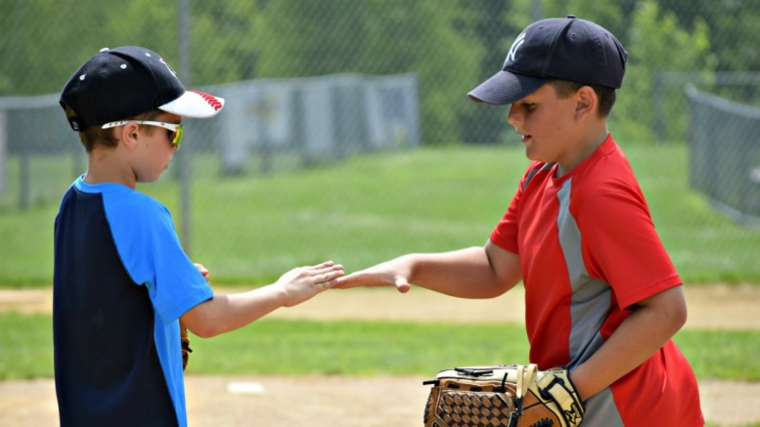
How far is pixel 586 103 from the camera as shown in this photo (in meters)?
2.69

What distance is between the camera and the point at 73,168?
13961mm

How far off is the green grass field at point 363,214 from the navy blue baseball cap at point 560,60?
291 inches

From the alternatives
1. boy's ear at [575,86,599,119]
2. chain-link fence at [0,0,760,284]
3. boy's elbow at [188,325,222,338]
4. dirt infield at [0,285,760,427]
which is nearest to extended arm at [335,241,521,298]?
boy's ear at [575,86,599,119]

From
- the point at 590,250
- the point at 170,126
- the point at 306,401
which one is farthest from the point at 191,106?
the point at 306,401

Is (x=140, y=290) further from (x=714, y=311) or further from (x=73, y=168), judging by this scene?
(x=73, y=168)

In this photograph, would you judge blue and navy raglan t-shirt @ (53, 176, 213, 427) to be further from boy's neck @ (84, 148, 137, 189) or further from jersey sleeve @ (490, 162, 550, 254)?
jersey sleeve @ (490, 162, 550, 254)

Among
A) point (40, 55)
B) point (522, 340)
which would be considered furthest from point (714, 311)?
point (40, 55)

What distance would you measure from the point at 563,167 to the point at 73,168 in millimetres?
12103

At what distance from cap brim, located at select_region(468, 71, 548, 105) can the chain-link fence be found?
6.45 m

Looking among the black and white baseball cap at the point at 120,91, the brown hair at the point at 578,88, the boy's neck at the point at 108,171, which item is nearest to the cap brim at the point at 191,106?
the black and white baseball cap at the point at 120,91

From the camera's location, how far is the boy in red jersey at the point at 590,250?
2.49m

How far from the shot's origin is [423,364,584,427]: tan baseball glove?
2.53 m

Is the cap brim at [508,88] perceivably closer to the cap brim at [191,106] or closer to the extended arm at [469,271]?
the extended arm at [469,271]

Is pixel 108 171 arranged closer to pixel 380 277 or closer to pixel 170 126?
pixel 170 126
